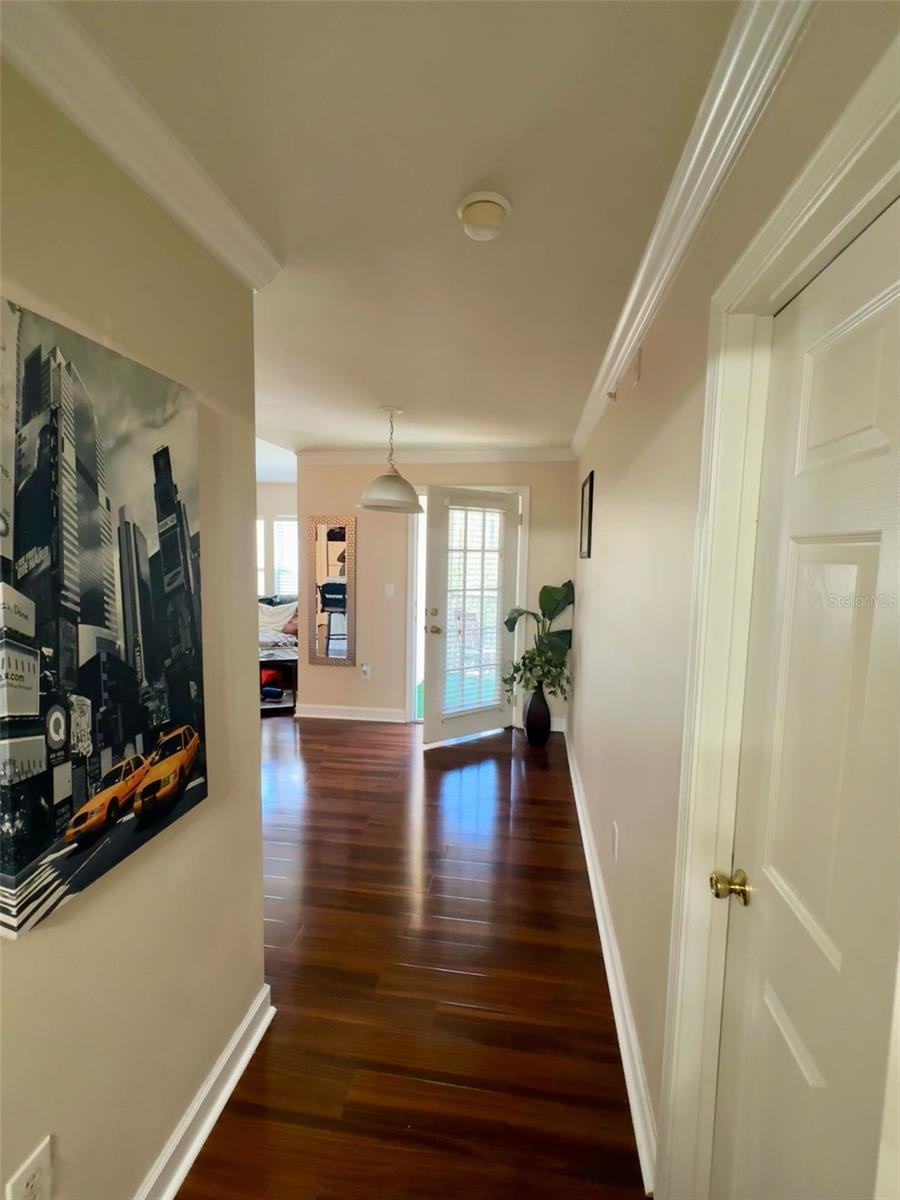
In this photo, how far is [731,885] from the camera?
1.00 meters

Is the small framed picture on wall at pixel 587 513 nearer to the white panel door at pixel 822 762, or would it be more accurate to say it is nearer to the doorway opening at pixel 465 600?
the doorway opening at pixel 465 600

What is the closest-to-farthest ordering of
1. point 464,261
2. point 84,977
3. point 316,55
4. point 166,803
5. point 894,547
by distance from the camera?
point 894,547 < point 316,55 < point 84,977 < point 166,803 < point 464,261

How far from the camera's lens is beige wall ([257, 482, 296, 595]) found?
23.2ft

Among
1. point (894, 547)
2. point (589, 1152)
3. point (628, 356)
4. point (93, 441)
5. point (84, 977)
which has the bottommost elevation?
point (589, 1152)

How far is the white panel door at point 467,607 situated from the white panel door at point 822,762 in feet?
9.94

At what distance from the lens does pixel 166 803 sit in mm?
1154

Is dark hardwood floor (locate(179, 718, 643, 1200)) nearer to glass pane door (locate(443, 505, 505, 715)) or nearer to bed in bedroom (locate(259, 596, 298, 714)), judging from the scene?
glass pane door (locate(443, 505, 505, 715))

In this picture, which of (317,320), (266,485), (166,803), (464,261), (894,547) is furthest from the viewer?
(266,485)

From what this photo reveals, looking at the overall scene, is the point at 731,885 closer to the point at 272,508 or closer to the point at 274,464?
the point at 274,464

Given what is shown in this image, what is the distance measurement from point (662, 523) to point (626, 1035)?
1507 millimetres

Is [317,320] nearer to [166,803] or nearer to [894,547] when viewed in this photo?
[166,803]

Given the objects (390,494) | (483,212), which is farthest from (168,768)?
(390,494)

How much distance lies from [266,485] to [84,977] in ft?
22.2

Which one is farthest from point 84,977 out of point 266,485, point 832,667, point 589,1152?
point 266,485
